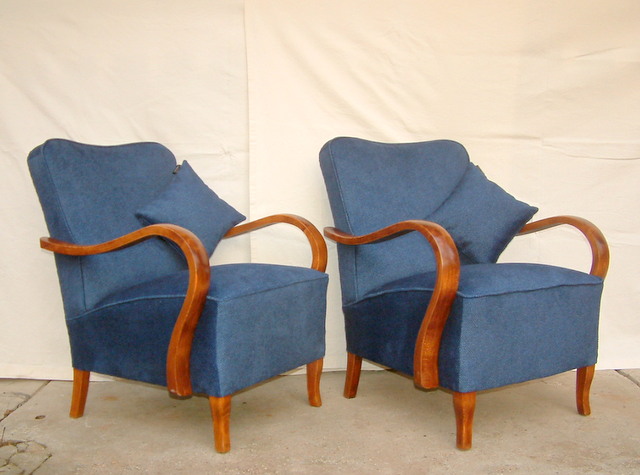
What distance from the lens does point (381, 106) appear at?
2980 mm

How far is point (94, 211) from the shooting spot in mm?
2363

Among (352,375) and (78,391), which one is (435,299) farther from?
(78,391)

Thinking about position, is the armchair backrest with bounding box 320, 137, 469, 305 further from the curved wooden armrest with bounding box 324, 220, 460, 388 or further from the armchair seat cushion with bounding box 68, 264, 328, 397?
the curved wooden armrest with bounding box 324, 220, 460, 388

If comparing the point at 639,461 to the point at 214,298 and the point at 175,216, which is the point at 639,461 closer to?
the point at 214,298

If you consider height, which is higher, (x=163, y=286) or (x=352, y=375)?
(x=163, y=286)

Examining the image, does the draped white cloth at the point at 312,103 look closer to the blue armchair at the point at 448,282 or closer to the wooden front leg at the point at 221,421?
the blue armchair at the point at 448,282

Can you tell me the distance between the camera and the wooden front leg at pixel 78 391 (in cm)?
239

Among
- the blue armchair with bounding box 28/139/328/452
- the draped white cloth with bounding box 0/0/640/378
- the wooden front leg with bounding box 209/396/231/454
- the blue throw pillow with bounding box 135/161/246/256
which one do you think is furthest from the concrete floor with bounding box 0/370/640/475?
the blue throw pillow with bounding box 135/161/246/256

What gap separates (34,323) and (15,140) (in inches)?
30.9

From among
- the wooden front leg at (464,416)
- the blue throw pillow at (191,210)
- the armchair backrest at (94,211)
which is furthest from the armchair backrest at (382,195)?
the armchair backrest at (94,211)

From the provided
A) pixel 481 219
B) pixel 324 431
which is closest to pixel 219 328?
pixel 324 431

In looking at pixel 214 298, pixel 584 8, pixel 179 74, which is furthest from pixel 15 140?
pixel 584 8

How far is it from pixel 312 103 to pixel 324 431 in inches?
55.1

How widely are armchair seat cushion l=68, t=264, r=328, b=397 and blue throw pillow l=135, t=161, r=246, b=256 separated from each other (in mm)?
214
